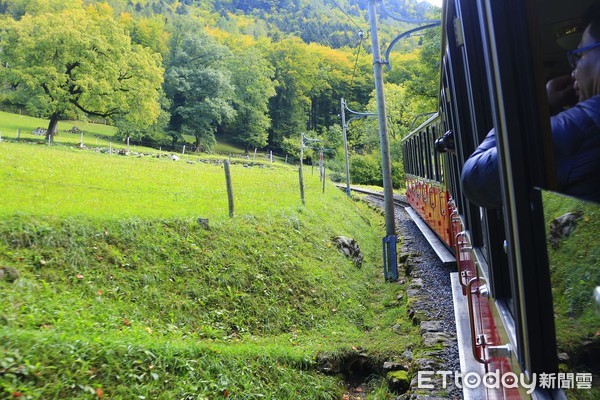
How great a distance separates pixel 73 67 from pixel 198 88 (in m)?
24.9

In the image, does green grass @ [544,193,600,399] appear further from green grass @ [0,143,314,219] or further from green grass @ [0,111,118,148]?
green grass @ [0,111,118,148]

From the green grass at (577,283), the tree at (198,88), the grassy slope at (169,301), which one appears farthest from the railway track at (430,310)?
the tree at (198,88)

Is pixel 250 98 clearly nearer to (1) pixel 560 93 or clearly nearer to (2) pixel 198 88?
(2) pixel 198 88

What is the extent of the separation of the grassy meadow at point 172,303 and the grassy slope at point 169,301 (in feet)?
0.06

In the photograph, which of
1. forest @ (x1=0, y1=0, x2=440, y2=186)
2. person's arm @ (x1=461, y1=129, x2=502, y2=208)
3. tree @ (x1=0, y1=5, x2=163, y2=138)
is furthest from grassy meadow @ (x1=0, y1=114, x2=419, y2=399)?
tree @ (x1=0, y1=5, x2=163, y2=138)

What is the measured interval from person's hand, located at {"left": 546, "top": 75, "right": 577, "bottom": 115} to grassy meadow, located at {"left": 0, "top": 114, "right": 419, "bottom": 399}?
3.95 m

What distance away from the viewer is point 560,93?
1.25m

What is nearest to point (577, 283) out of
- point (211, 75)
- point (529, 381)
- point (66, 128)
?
point (529, 381)

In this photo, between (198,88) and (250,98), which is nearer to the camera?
(198,88)

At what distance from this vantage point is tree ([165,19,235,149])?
184 ft

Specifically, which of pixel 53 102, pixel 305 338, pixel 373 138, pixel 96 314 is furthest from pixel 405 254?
pixel 373 138

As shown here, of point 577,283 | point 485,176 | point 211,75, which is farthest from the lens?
point 211,75

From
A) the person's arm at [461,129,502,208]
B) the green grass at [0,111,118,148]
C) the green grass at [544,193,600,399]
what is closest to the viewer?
the green grass at [544,193,600,399]

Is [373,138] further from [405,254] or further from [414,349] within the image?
[414,349]
